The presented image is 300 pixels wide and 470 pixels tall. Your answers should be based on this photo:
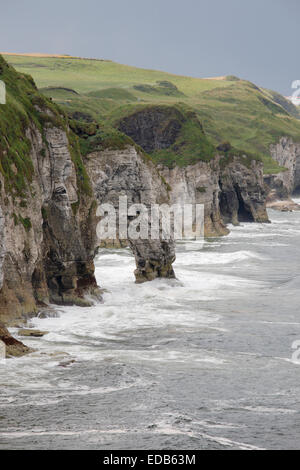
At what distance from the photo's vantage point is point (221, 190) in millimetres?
113625

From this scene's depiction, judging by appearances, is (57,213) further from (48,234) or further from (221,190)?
(221,190)

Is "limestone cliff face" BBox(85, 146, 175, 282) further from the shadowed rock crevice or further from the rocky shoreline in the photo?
the shadowed rock crevice

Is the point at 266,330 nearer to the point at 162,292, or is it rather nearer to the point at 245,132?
the point at 162,292

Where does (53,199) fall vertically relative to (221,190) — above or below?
below

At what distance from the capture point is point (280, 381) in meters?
27.7

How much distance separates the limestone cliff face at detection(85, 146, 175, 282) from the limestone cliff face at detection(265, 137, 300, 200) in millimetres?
109758

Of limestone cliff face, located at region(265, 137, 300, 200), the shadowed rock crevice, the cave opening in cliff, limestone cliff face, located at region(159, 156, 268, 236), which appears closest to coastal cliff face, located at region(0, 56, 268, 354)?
limestone cliff face, located at region(159, 156, 268, 236)

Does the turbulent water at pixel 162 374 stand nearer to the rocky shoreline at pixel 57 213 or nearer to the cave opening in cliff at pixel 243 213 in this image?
the rocky shoreline at pixel 57 213

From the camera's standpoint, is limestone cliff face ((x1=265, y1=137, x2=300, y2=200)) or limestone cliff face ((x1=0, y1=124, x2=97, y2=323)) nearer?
limestone cliff face ((x1=0, y1=124, x2=97, y2=323))

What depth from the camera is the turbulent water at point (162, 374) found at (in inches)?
838

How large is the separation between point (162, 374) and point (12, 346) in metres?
6.59

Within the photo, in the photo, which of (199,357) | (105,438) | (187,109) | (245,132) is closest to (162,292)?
(199,357)

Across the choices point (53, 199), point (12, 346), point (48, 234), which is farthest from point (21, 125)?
point (12, 346)

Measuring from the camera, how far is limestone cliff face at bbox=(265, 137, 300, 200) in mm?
160250
